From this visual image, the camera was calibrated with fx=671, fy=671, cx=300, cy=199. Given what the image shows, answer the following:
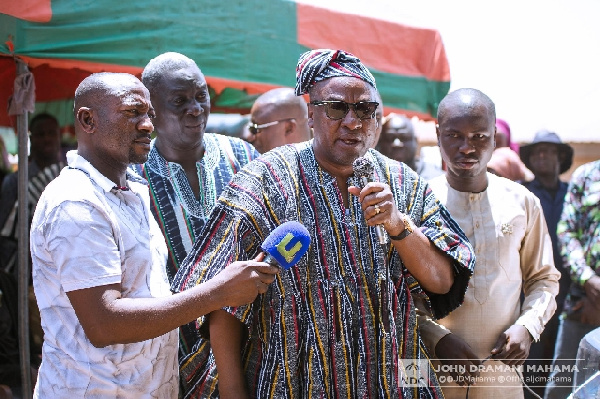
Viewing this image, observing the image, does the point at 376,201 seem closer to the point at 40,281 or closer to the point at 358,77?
the point at 358,77

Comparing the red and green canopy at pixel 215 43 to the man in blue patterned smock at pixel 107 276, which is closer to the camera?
the man in blue patterned smock at pixel 107 276

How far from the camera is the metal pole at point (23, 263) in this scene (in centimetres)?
399

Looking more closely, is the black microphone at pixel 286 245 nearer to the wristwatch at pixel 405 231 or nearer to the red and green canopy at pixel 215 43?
the wristwatch at pixel 405 231

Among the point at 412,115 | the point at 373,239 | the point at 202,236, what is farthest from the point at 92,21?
the point at 412,115

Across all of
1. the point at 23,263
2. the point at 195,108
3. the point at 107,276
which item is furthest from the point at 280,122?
the point at 107,276

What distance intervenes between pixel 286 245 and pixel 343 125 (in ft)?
2.12

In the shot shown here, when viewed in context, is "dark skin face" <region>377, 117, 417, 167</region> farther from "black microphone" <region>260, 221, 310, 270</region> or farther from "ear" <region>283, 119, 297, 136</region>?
"black microphone" <region>260, 221, 310, 270</region>

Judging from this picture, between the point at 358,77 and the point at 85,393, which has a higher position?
the point at 358,77

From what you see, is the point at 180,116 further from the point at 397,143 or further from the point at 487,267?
the point at 397,143

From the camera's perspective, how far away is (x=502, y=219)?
3.51 metres

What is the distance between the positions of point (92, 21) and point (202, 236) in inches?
94.5

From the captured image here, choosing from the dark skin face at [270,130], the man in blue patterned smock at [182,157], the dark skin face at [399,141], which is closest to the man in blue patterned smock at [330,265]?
the man in blue patterned smock at [182,157]

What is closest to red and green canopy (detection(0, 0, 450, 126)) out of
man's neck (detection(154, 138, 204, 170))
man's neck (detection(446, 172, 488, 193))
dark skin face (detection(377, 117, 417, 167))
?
dark skin face (detection(377, 117, 417, 167))

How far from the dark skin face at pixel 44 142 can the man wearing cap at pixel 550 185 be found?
15.0 feet
